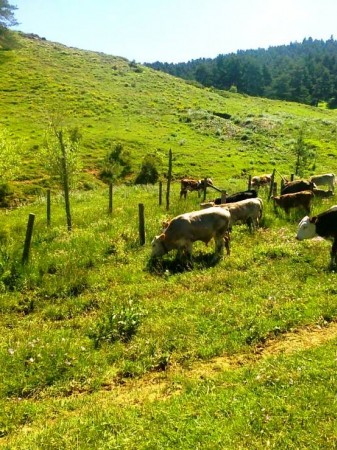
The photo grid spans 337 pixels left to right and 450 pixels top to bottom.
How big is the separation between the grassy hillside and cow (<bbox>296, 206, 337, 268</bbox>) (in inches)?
1013

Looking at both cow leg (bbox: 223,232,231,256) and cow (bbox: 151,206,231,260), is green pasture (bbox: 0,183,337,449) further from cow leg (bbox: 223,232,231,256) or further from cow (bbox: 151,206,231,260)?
cow (bbox: 151,206,231,260)

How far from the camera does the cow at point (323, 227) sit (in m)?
14.1

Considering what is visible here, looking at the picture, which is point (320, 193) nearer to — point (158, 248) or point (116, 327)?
point (158, 248)

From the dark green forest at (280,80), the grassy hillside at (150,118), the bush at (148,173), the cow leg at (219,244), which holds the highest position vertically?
the dark green forest at (280,80)

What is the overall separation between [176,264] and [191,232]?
4.01ft

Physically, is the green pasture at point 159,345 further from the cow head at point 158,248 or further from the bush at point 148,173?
the bush at point 148,173

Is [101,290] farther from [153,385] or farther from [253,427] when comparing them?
[253,427]

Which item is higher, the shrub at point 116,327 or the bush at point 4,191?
the shrub at point 116,327

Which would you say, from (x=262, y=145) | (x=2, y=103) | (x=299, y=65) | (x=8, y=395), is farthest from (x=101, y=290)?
(x=299, y=65)

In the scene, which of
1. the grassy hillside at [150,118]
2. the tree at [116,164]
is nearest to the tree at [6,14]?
the grassy hillside at [150,118]

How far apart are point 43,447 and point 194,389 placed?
275 centimetres

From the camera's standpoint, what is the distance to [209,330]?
10133 millimetres

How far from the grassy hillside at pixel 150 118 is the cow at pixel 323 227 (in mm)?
25736

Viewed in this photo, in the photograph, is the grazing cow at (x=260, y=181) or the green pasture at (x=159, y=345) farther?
the grazing cow at (x=260, y=181)
